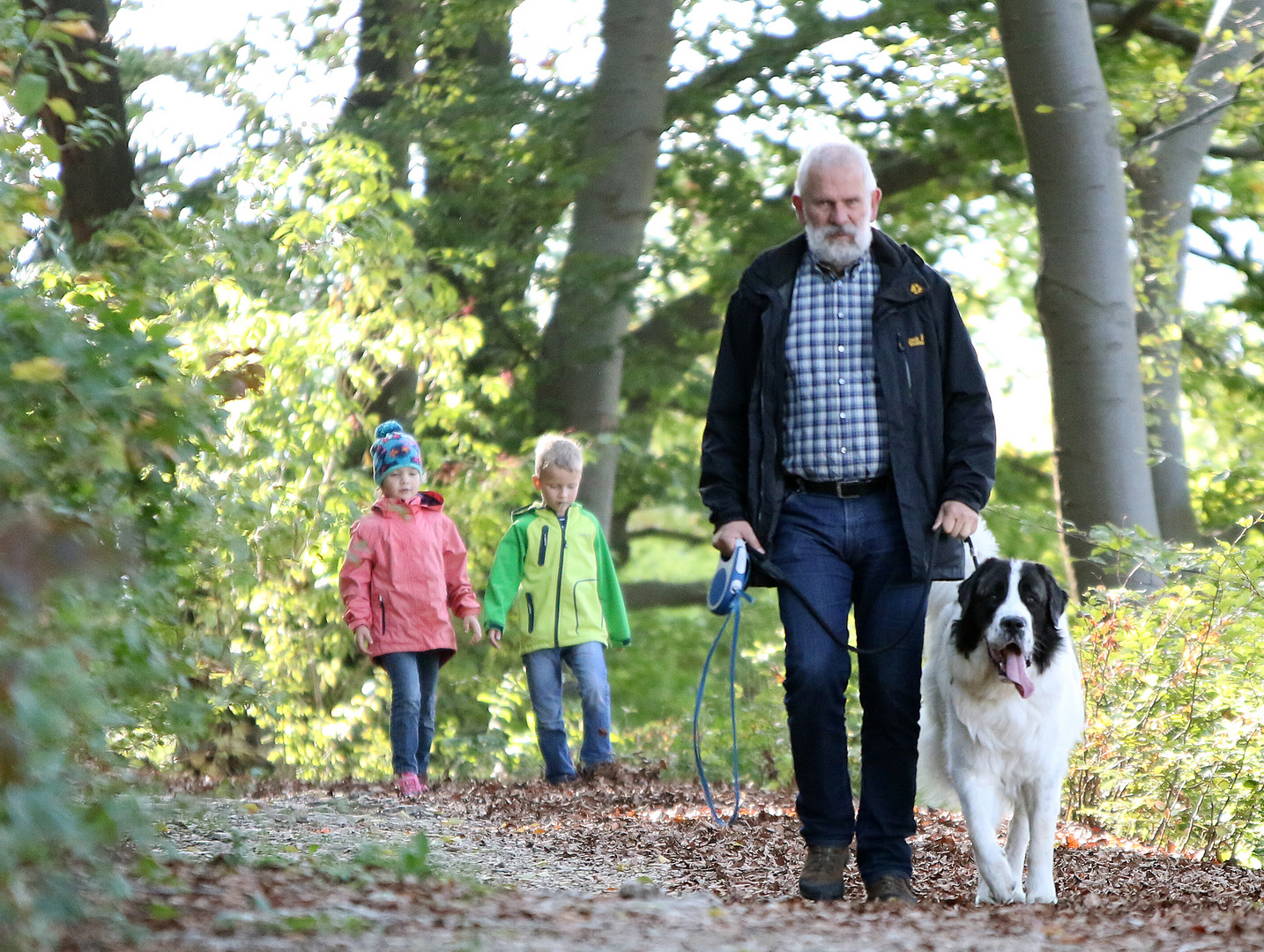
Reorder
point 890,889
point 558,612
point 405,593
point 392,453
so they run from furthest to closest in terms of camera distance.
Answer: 1. point 558,612
2. point 392,453
3. point 405,593
4. point 890,889

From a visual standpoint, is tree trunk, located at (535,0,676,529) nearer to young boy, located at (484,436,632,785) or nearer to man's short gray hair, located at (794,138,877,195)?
young boy, located at (484,436,632,785)

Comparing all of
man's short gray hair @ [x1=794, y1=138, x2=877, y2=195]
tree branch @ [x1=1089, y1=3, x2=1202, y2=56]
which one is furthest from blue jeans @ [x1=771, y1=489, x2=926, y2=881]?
tree branch @ [x1=1089, y1=3, x2=1202, y2=56]

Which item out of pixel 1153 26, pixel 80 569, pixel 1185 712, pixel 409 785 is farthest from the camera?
pixel 1153 26

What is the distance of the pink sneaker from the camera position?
308 inches

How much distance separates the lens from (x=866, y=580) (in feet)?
16.3

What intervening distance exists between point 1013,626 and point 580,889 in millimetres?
1732

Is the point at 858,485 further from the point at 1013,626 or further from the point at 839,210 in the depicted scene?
the point at 839,210

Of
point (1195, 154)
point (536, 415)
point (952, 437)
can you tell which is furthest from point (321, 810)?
point (1195, 154)

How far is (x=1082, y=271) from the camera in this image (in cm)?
898

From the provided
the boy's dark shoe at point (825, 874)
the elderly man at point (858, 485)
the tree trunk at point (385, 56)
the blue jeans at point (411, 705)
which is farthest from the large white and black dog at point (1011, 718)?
the tree trunk at point (385, 56)

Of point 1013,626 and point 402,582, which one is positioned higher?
point 402,582

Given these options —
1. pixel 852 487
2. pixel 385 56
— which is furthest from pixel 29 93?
pixel 385 56

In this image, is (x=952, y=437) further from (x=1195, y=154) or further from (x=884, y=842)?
(x=1195, y=154)

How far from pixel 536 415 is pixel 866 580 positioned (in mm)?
8788
